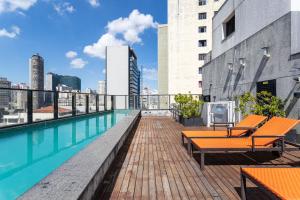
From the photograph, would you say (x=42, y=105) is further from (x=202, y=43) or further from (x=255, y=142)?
(x=202, y=43)

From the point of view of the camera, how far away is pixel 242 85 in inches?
379

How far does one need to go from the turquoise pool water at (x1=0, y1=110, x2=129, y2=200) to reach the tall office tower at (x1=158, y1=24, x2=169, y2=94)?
44337 millimetres

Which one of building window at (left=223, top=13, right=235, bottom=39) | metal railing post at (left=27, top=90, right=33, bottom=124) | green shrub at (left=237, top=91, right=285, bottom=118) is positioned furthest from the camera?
building window at (left=223, top=13, right=235, bottom=39)

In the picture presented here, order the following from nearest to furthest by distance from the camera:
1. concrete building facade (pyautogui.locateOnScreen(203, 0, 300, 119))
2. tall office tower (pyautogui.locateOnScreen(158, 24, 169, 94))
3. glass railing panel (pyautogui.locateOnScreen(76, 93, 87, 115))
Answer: concrete building facade (pyautogui.locateOnScreen(203, 0, 300, 119)) → glass railing panel (pyautogui.locateOnScreen(76, 93, 87, 115)) → tall office tower (pyautogui.locateOnScreen(158, 24, 169, 94))

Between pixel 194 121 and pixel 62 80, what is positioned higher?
pixel 62 80

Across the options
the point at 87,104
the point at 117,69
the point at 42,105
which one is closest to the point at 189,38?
the point at 87,104

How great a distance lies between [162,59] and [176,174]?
168ft

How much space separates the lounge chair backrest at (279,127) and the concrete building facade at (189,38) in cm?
2920

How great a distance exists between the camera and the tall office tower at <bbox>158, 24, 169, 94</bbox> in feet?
176

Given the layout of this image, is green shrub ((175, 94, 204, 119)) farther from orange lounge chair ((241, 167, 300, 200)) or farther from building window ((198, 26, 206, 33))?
building window ((198, 26, 206, 33))

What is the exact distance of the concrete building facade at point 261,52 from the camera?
6.43m

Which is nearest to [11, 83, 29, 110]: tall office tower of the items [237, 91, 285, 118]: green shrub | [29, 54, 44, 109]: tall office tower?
[237, 91, 285, 118]: green shrub

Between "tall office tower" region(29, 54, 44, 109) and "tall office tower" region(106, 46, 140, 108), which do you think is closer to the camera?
"tall office tower" region(106, 46, 140, 108)

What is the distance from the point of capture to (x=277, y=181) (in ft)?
7.86
